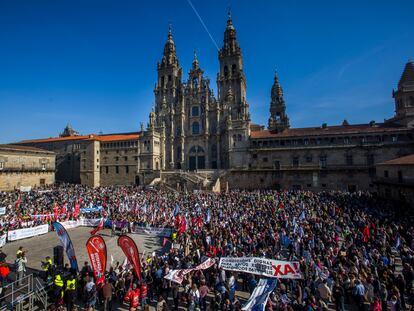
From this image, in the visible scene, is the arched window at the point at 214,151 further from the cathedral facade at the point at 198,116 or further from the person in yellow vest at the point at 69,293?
the person in yellow vest at the point at 69,293

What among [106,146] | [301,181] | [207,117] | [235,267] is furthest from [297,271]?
[106,146]

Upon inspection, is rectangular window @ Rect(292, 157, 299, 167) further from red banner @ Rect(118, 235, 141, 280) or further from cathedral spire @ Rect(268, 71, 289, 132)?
red banner @ Rect(118, 235, 141, 280)

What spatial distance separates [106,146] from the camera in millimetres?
59375

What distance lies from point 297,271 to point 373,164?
3910 centimetres

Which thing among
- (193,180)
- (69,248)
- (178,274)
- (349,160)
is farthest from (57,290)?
(349,160)

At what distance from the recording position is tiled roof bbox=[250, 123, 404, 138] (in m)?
39.6

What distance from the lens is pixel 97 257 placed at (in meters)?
10.0

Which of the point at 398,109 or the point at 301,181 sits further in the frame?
the point at 398,109

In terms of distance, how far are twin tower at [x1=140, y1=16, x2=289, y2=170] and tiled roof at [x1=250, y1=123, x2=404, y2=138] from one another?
6598 mm

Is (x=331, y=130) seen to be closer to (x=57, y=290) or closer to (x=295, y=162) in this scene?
(x=295, y=162)

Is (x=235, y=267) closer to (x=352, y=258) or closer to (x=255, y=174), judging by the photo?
(x=352, y=258)

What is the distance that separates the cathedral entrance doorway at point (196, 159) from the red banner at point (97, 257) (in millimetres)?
44475

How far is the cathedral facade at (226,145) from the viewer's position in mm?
40094

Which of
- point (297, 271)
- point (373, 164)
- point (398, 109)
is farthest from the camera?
point (398, 109)
